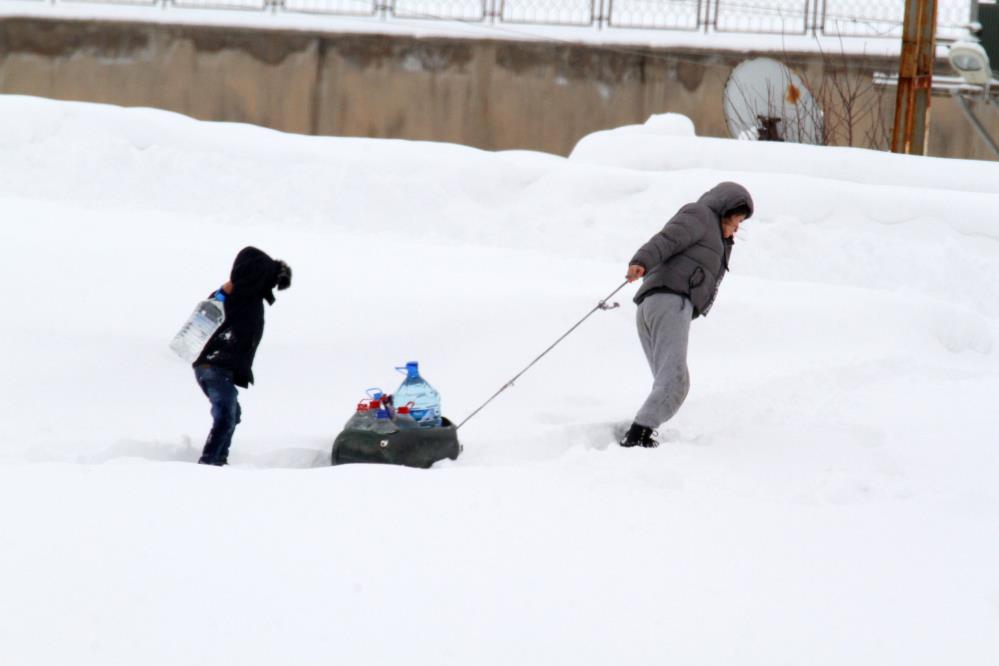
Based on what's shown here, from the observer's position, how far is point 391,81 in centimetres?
1655

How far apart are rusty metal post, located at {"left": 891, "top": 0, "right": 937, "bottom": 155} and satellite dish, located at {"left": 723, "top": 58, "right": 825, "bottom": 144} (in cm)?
160

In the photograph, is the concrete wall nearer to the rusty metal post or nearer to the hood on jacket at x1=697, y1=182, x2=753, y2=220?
the rusty metal post

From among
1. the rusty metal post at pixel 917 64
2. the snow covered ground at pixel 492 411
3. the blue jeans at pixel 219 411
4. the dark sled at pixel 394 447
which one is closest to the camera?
the snow covered ground at pixel 492 411

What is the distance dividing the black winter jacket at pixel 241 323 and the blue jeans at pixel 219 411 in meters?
0.04

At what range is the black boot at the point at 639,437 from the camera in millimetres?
5602

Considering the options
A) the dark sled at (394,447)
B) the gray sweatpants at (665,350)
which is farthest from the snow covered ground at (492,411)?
the gray sweatpants at (665,350)

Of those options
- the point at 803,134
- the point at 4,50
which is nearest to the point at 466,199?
the point at 803,134

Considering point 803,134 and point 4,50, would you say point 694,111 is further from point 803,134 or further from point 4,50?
point 4,50

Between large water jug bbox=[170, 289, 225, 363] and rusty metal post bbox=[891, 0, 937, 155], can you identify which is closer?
large water jug bbox=[170, 289, 225, 363]

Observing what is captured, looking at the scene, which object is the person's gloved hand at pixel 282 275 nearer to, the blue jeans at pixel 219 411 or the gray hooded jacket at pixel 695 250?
the blue jeans at pixel 219 411

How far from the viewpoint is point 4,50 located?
56.0ft

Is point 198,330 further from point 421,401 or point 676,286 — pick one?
point 676,286

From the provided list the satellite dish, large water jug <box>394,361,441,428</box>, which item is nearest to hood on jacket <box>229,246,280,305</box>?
large water jug <box>394,361,441,428</box>

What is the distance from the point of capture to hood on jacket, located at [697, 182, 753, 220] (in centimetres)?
582
